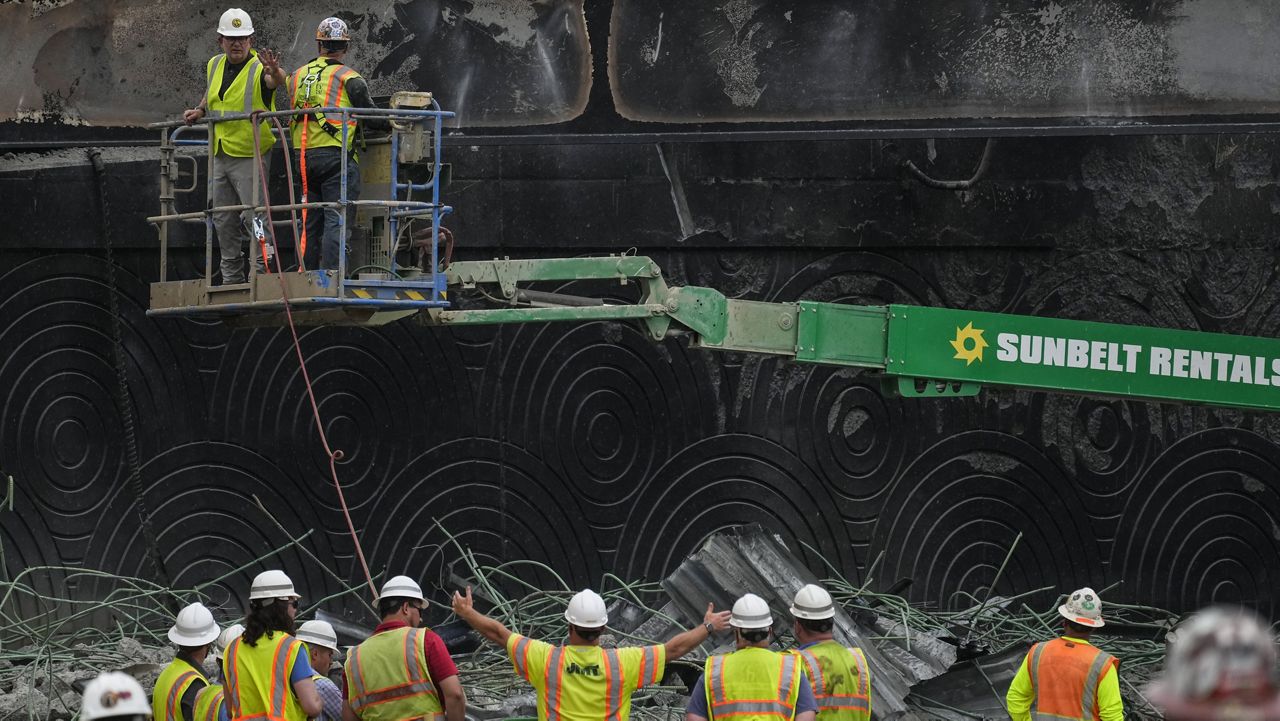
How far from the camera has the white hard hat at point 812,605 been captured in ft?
26.1

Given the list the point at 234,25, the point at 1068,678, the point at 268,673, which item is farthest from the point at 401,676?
the point at 234,25

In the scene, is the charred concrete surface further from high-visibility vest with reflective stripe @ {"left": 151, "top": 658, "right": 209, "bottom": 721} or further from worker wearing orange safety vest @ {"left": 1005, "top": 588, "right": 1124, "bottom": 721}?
high-visibility vest with reflective stripe @ {"left": 151, "top": 658, "right": 209, "bottom": 721}

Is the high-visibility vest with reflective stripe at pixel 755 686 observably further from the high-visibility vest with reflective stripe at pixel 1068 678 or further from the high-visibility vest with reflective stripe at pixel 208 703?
the high-visibility vest with reflective stripe at pixel 208 703

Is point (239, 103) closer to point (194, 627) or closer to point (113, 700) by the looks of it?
point (194, 627)

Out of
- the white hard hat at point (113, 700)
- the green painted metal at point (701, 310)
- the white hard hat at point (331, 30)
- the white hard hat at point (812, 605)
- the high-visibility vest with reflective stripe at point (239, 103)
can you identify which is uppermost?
the white hard hat at point (331, 30)

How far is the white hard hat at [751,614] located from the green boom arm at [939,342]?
1.85 metres

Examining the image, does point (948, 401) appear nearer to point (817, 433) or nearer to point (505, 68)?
point (817, 433)

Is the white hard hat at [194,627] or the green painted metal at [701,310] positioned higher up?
the green painted metal at [701,310]

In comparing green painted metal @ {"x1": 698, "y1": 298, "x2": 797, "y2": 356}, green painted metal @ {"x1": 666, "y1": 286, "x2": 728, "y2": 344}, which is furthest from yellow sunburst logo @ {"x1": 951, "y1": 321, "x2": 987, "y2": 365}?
green painted metal @ {"x1": 666, "y1": 286, "x2": 728, "y2": 344}

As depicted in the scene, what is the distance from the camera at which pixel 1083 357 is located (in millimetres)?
9234

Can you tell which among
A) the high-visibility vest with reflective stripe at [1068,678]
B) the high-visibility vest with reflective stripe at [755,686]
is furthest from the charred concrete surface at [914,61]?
the high-visibility vest with reflective stripe at [755,686]

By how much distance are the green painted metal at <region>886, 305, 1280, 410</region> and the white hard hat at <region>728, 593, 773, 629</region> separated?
2108 millimetres

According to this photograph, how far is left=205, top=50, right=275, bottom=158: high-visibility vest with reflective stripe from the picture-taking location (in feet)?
31.1

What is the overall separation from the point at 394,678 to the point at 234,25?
412 centimetres
